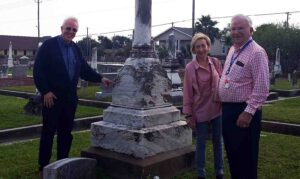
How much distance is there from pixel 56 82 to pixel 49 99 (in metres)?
0.23

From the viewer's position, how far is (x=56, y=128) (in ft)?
14.8

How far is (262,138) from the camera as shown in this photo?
6754 mm

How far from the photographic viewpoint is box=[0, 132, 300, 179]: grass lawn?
4553 mm

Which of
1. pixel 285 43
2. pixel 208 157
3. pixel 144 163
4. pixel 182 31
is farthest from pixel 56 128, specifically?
pixel 182 31

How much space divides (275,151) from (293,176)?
1257 mm

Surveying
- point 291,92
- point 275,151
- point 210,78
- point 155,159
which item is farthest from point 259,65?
point 291,92

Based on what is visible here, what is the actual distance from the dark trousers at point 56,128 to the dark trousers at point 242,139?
75.7 inches

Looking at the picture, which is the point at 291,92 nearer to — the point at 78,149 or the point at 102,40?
the point at 78,149

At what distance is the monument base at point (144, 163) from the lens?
13.7 ft

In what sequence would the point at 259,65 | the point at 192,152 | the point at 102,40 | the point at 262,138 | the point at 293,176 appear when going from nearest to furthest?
the point at 259,65, the point at 293,176, the point at 192,152, the point at 262,138, the point at 102,40

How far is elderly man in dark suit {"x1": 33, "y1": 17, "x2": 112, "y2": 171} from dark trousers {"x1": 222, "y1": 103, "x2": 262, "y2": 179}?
1896 mm

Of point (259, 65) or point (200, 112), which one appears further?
point (200, 112)

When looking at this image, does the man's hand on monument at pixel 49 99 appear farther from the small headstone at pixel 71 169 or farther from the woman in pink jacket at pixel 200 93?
the woman in pink jacket at pixel 200 93

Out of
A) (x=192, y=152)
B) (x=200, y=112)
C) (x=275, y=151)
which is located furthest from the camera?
(x=275, y=151)
